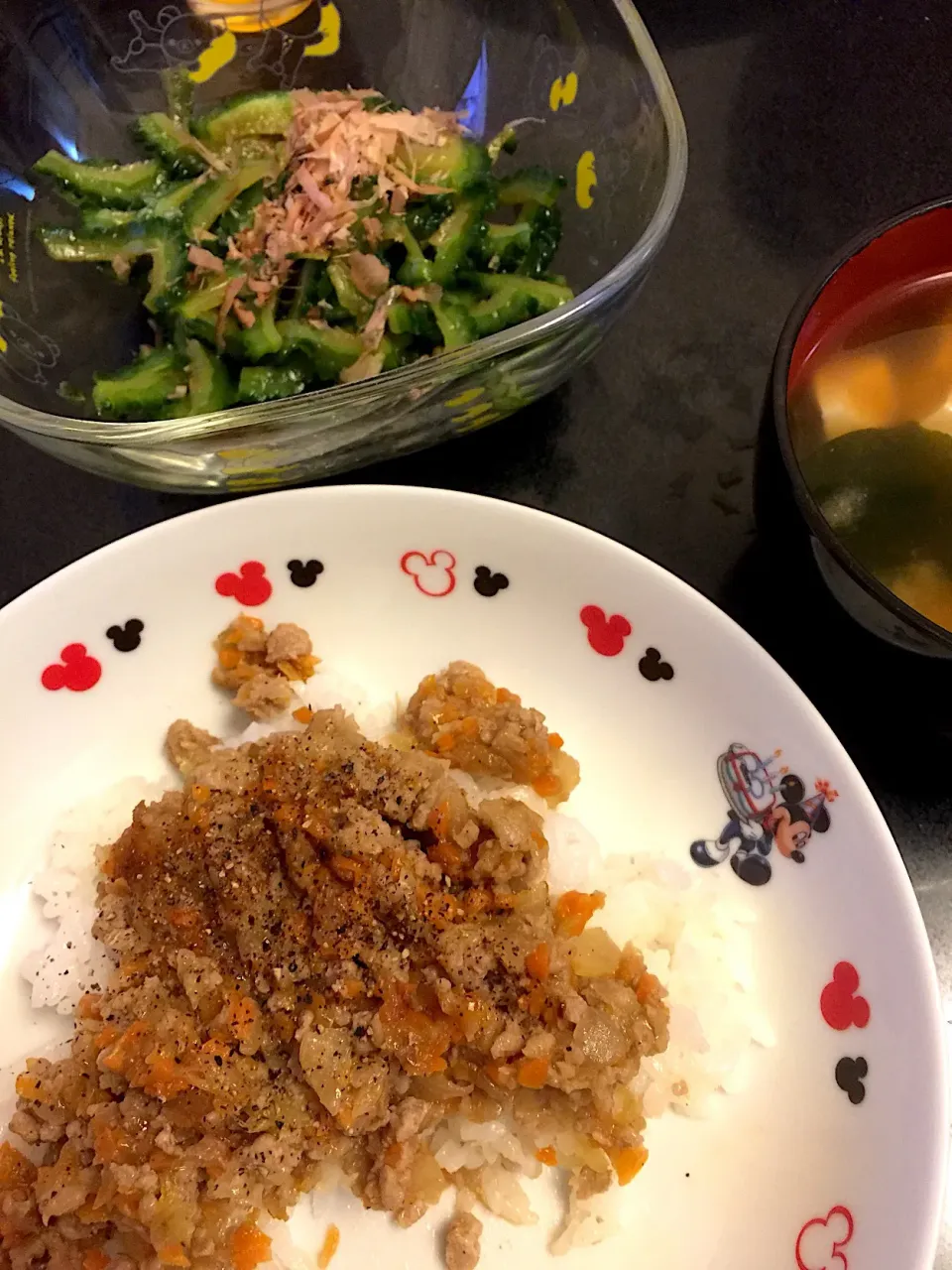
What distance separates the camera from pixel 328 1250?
1.92 metres

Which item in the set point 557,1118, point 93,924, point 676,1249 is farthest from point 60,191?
point 676,1249

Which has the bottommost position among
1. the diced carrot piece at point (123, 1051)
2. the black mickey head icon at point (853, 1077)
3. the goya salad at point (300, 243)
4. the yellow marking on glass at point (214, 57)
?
the black mickey head icon at point (853, 1077)

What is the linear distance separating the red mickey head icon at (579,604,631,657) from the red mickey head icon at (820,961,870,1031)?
0.85 m

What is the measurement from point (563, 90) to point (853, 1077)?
2505mm

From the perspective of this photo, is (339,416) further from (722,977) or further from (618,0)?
(722,977)

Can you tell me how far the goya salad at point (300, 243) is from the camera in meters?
2.30

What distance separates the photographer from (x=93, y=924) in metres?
2.08

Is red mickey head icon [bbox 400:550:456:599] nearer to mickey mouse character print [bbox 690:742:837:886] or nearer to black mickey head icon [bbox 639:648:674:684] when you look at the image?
black mickey head icon [bbox 639:648:674:684]

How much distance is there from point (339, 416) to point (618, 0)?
1276 millimetres

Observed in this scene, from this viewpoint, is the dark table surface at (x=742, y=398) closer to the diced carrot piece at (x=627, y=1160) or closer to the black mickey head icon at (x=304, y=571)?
the black mickey head icon at (x=304, y=571)

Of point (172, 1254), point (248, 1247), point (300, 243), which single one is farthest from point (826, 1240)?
point (300, 243)

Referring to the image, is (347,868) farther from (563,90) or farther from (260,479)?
(563,90)

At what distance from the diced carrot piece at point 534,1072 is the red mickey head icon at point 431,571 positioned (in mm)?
1094

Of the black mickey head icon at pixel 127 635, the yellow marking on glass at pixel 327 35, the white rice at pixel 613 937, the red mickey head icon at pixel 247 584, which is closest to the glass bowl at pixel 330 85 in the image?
the yellow marking on glass at pixel 327 35
